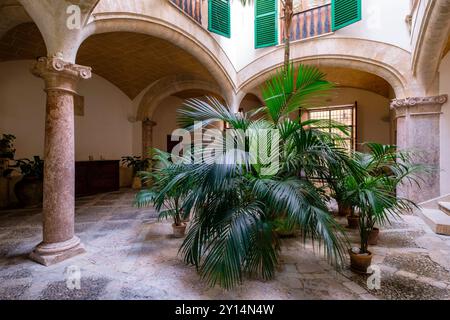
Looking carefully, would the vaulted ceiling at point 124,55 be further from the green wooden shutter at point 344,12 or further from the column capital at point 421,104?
the column capital at point 421,104

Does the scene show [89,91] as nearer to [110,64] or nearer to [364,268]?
[110,64]

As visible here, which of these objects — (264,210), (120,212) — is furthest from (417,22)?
(120,212)

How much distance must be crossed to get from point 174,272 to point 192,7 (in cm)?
525

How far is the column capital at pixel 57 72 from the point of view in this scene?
2586 mm

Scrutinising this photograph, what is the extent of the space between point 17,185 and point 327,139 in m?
6.38

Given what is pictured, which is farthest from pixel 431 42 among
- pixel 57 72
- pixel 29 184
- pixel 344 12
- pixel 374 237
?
pixel 29 184

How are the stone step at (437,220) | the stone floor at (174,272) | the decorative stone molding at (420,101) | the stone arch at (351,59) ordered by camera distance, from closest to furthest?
1. the stone floor at (174,272)
2. the stone step at (437,220)
3. the decorative stone molding at (420,101)
4. the stone arch at (351,59)

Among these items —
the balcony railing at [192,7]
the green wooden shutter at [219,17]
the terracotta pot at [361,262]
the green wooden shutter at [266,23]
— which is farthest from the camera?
the green wooden shutter at [266,23]

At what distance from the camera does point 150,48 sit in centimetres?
584

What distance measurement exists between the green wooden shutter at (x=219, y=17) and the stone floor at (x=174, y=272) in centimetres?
490

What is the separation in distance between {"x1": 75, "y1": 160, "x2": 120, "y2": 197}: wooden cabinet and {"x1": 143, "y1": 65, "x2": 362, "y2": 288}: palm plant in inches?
202

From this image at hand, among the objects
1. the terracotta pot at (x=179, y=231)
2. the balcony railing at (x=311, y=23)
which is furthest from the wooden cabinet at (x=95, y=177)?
the balcony railing at (x=311, y=23)

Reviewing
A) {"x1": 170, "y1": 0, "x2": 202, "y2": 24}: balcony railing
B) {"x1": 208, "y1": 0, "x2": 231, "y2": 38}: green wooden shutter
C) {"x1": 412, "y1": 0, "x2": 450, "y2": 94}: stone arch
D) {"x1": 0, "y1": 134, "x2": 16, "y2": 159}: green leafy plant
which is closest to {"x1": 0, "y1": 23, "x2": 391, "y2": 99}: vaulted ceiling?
{"x1": 170, "y1": 0, "x2": 202, "y2": 24}: balcony railing

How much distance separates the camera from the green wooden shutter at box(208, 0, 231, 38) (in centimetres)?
580
